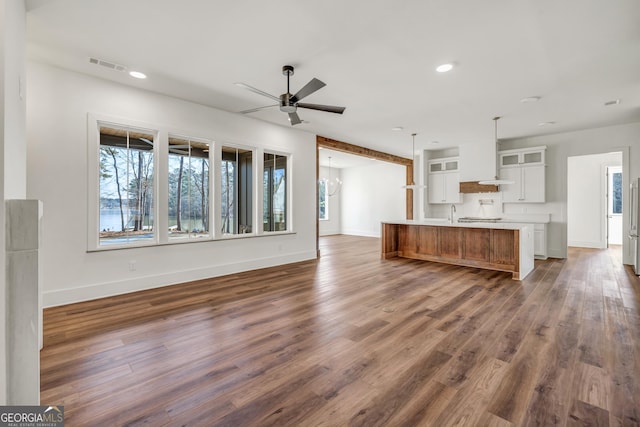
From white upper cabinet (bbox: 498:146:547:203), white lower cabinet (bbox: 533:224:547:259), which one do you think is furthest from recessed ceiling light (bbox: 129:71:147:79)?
white lower cabinet (bbox: 533:224:547:259)

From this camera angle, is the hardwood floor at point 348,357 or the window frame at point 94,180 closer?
the hardwood floor at point 348,357

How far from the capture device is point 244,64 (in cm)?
352

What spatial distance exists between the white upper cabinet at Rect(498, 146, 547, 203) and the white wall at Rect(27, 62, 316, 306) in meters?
6.48

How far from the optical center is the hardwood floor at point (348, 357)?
1745mm

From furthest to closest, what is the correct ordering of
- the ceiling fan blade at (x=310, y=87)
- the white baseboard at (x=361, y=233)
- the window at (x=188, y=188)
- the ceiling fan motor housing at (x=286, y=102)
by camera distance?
the white baseboard at (x=361, y=233) < the window at (x=188, y=188) < the ceiling fan motor housing at (x=286, y=102) < the ceiling fan blade at (x=310, y=87)

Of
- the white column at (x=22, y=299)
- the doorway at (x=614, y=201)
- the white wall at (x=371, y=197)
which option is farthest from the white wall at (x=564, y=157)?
the white column at (x=22, y=299)

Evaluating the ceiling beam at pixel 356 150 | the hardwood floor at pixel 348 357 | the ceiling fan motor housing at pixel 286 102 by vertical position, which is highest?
the ceiling beam at pixel 356 150

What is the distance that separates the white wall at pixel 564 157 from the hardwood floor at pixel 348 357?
9.06 feet

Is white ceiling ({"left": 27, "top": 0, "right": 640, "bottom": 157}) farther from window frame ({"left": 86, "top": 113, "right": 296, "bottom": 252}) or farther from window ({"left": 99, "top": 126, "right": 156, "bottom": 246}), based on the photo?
window ({"left": 99, "top": 126, "right": 156, "bottom": 246})

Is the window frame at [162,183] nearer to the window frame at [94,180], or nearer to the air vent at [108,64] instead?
the window frame at [94,180]

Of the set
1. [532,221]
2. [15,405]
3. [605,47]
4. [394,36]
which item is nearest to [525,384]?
[15,405]

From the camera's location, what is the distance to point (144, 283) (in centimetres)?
426

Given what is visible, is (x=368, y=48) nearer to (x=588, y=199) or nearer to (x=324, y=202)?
(x=588, y=199)

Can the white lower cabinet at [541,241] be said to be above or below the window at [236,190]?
below
